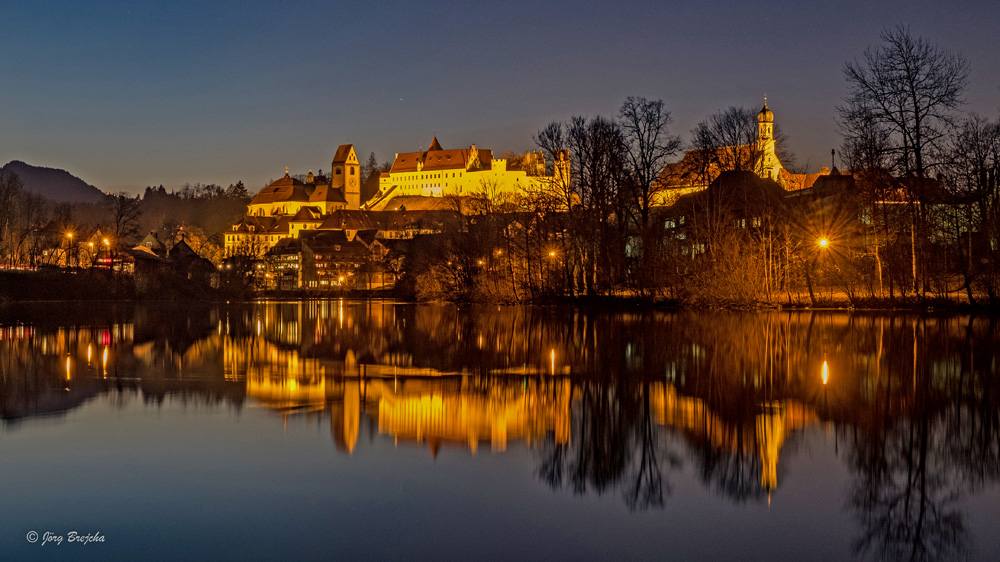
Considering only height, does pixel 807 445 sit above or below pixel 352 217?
below

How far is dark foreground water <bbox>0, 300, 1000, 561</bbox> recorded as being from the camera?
7105 mm

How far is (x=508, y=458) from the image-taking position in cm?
991

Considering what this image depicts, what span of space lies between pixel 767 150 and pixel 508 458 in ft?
210

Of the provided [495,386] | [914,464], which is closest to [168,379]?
[495,386]

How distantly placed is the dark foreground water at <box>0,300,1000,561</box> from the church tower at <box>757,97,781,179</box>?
132 feet

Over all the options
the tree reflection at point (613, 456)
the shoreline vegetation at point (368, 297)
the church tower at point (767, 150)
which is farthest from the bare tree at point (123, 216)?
the tree reflection at point (613, 456)

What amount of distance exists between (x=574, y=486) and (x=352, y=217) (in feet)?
598

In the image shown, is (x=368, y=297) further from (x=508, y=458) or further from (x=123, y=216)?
(x=508, y=458)

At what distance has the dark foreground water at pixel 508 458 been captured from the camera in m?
7.11

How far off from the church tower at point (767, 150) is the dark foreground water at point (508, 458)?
132 feet

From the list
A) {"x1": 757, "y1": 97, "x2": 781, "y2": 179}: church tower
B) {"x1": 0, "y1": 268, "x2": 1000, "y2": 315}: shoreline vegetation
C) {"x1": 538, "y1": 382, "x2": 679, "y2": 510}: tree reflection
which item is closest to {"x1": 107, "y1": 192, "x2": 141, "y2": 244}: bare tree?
{"x1": 0, "y1": 268, "x2": 1000, "y2": 315}: shoreline vegetation

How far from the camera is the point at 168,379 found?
1734 centimetres

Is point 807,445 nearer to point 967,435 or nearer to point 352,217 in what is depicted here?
point 967,435

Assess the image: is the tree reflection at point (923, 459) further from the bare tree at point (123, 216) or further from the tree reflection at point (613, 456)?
the bare tree at point (123, 216)
